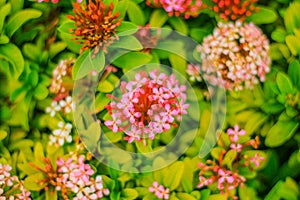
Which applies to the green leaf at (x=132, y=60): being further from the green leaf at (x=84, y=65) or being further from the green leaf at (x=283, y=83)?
the green leaf at (x=283, y=83)

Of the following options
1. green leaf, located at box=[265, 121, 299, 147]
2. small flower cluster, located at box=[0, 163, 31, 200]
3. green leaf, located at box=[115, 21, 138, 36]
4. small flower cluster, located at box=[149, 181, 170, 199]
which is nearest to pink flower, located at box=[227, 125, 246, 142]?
green leaf, located at box=[265, 121, 299, 147]

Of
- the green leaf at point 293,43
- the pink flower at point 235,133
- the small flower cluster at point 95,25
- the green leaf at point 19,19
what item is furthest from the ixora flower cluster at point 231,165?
the green leaf at point 19,19

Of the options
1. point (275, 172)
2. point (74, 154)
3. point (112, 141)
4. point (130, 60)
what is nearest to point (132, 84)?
point (130, 60)

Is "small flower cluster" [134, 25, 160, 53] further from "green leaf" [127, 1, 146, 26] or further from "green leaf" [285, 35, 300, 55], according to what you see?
"green leaf" [285, 35, 300, 55]


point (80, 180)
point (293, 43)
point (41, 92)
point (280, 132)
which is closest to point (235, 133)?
point (280, 132)

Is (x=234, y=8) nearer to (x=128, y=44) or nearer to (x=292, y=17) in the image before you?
(x=292, y=17)

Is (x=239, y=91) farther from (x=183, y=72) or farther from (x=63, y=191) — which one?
(x=63, y=191)
